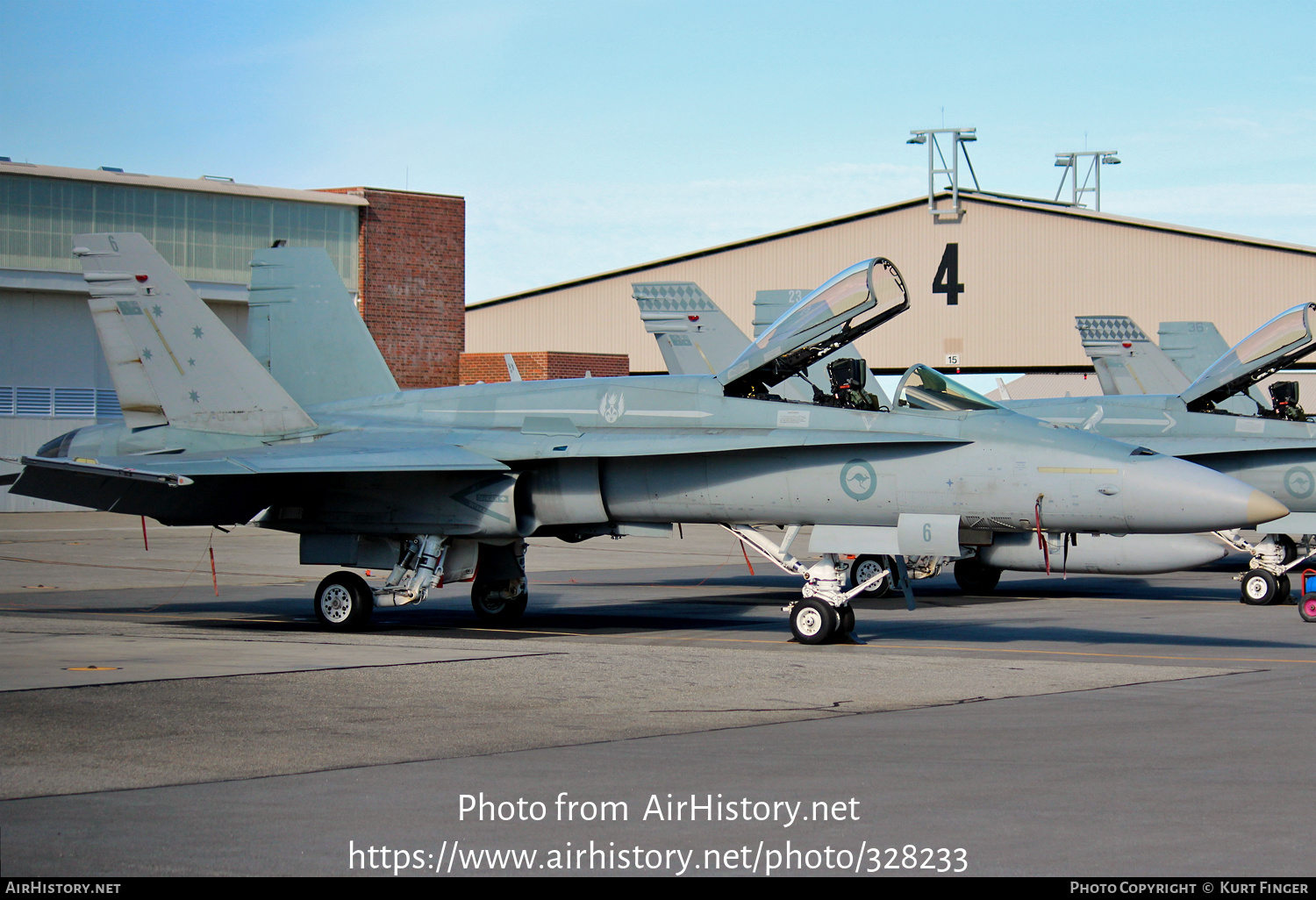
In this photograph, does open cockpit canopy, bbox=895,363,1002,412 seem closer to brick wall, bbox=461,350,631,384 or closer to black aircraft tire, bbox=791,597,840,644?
black aircraft tire, bbox=791,597,840,644

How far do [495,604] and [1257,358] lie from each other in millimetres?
11137

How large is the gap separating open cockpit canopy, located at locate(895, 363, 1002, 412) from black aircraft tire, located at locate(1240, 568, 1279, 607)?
6927 millimetres

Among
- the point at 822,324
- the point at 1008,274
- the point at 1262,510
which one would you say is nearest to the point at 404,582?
the point at 822,324

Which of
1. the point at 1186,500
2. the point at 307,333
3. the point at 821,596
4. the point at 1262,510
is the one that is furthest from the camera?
the point at 307,333

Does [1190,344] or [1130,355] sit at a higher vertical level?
[1190,344]

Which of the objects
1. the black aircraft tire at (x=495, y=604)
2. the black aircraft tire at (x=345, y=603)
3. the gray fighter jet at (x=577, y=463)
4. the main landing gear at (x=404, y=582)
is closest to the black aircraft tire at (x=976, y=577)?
the gray fighter jet at (x=577, y=463)

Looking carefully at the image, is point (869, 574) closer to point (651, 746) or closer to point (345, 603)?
point (345, 603)

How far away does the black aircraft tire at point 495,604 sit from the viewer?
1466 centimetres

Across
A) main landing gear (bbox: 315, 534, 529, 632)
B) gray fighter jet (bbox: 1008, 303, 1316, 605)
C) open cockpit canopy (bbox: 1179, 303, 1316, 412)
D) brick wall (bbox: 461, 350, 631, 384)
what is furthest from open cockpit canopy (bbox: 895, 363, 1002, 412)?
brick wall (bbox: 461, 350, 631, 384)

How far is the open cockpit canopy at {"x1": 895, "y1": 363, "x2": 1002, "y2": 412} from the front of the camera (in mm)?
11914

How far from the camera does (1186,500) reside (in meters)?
10.6

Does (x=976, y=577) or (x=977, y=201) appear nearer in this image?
(x=976, y=577)

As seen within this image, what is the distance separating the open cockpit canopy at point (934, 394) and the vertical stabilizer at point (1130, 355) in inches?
567
